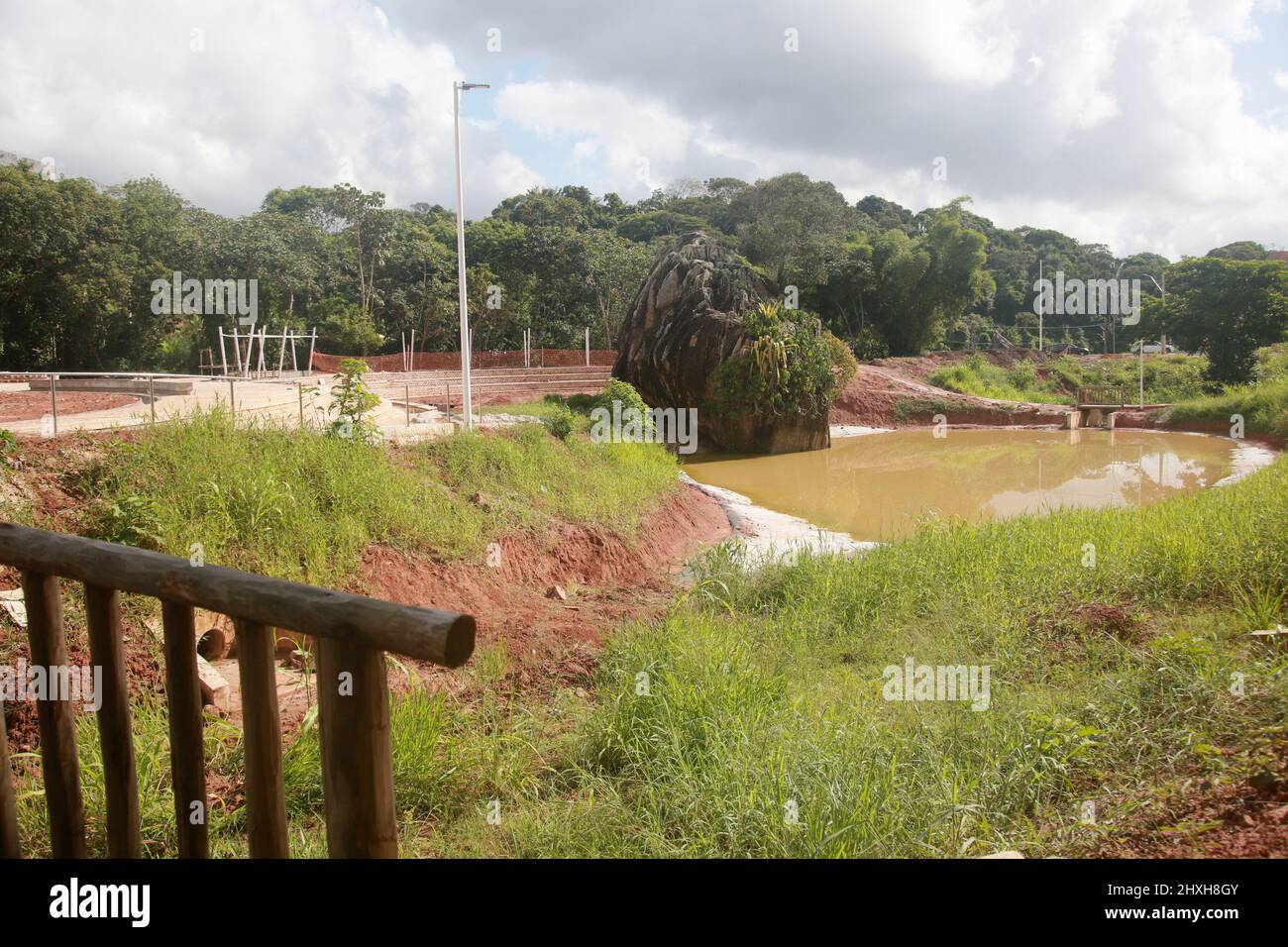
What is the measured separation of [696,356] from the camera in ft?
78.5

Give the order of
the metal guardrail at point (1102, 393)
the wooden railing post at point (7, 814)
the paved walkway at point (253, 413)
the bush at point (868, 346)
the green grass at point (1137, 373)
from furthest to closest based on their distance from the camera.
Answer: the bush at point (868, 346) < the metal guardrail at point (1102, 393) < the green grass at point (1137, 373) < the paved walkway at point (253, 413) < the wooden railing post at point (7, 814)

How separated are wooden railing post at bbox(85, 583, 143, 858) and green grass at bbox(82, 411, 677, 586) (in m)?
4.38

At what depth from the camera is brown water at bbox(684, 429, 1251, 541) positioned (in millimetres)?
15719

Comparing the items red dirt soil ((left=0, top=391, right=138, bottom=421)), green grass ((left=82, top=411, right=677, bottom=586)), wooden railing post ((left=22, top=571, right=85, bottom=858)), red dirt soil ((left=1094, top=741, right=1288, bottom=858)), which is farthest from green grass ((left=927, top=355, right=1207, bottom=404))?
wooden railing post ((left=22, top=571, right=85, bottom=858))

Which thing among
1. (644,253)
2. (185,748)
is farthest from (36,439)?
(644,253)

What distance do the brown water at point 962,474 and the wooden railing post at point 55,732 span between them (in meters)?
10.8

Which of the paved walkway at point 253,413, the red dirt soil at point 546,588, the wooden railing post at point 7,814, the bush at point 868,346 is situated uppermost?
the bush at point 868,346

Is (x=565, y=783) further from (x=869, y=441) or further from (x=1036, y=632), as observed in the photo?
(x=869, y=441)

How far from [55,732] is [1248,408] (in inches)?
1233

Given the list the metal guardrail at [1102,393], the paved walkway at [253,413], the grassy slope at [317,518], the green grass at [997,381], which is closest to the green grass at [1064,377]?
the green grass at [997,381]

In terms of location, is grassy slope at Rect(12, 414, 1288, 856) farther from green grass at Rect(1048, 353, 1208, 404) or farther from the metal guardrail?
the metal guardrail

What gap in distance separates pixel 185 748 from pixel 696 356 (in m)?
22.1

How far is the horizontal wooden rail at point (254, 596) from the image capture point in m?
1.79

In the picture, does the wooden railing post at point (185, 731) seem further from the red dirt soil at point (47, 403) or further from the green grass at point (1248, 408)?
the green grass at point (1248, 408)
